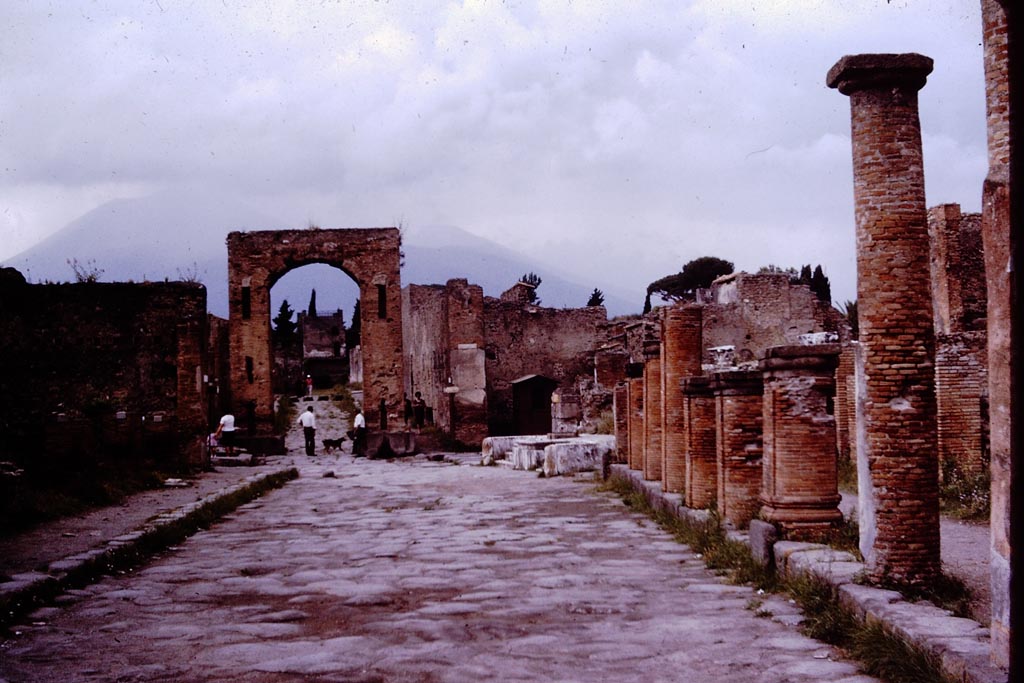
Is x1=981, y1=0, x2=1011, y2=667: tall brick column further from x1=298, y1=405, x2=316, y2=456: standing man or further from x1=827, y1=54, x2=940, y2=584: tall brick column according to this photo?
x1=298, y1=405, x2=316, y2=456: standing man

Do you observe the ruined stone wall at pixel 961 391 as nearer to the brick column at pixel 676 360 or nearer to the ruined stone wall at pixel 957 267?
the brick column at pixel 676 360

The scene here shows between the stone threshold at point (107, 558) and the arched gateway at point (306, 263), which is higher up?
the arched gateway at point (306, 263)

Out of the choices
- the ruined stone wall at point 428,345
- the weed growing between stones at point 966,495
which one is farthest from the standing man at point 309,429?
the weed growing between stones at point 966,495

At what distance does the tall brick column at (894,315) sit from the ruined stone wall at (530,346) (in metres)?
26.9

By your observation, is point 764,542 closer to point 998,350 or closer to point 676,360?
point 998,350

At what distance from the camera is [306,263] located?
98.1 ft

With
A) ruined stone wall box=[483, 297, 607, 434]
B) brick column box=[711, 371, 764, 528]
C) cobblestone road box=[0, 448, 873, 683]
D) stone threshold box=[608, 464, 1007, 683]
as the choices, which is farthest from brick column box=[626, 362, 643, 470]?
ruined stone wall box=[483, 297, 607, 434]

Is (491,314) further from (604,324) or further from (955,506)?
(955,506)

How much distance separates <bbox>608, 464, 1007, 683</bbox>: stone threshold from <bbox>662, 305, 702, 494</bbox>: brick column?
11.1ft

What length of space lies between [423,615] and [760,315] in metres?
27.9

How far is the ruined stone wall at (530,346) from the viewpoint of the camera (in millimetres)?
33625

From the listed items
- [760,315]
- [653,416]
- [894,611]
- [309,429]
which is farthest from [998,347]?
[760,315]

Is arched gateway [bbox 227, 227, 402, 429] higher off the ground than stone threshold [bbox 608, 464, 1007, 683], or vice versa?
arched gateway [bbox 227, 227, 402, 429]

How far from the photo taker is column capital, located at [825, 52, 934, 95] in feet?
20.8
